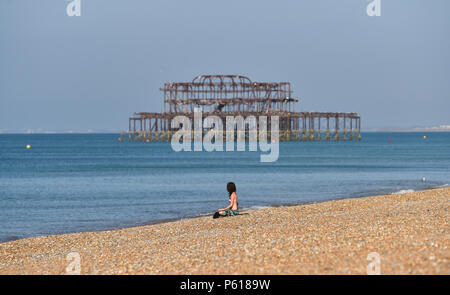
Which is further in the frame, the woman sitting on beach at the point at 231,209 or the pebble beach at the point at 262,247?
the woman sitting on beach at the point at 231,209

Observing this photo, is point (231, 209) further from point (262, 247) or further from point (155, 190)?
point (155, 190)

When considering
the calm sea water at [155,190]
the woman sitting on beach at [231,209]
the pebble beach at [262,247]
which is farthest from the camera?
the calm sea water at [155,190]

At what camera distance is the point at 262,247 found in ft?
26.9

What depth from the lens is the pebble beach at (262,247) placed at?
6.89 metres

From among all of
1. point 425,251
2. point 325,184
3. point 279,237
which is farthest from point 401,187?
point 425,251

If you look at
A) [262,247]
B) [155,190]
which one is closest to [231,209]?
[262,247]

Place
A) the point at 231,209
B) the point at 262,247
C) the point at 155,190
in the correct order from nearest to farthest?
the point at 262,247, the point at 231,209, the point at 155,190

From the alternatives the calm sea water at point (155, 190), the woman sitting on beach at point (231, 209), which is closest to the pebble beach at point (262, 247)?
the woman sitting on beach at point (231, 209)

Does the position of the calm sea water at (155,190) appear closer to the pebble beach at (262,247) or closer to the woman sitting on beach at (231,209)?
the woman sitting on beach at (231,209)

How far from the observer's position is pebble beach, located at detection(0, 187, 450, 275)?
689cm

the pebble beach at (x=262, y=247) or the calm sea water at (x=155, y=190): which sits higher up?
the pebble beach at (x=262, y=247)

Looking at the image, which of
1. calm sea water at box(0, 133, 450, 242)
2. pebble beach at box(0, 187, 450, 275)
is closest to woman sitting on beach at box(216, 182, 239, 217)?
pebble beach at box(0, 187, 450, 275)

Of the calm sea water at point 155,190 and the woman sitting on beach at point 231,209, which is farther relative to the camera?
the calm sea water at point 155,190

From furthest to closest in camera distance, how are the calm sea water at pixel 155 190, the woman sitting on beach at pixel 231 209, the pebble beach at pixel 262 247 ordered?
the calm sea water at pixel 155 190, the woman sitting on beach at pixel 231 209, the pebble beach at pixel 262 247
